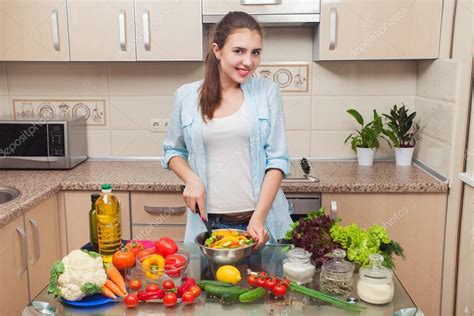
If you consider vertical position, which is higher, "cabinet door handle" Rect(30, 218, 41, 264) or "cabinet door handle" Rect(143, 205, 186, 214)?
"cabinet door handle" Rect(143, 205, 186, 214)

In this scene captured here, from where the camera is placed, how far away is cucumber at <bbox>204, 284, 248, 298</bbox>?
3.80ft

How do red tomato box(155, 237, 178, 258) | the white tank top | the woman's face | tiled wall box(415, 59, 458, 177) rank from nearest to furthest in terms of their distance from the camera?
red tomato box(155, 237, 178, 258)
the woman's face
the white tank top
tiled wall box(415, 59, 458, 177)

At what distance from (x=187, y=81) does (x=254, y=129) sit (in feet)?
4.13

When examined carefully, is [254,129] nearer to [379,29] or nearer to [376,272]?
[376,272]

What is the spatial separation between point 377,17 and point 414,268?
1.25 m

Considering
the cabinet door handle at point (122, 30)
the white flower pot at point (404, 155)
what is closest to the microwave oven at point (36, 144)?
the cabinet door handle at point (122, 30)

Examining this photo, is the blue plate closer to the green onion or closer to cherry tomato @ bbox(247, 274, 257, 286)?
cherry tomato @ bbox(247, 274, 257, 286)

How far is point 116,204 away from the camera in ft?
4.59

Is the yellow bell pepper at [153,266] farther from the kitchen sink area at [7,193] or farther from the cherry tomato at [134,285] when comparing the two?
the kitchen sink area at [7,193]

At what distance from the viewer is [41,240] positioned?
229cm

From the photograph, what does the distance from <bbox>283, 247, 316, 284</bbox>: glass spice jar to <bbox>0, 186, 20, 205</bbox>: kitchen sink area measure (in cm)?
152

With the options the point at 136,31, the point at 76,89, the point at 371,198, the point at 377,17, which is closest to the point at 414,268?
the point at 371,198

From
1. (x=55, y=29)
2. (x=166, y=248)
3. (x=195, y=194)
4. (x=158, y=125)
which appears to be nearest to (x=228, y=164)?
(x=195, y=194)

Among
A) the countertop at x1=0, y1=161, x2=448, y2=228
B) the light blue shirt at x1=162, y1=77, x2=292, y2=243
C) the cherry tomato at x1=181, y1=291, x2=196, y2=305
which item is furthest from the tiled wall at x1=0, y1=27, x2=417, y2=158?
the cherry tomato at x1=181, y1=291, x2=196, y2=305
